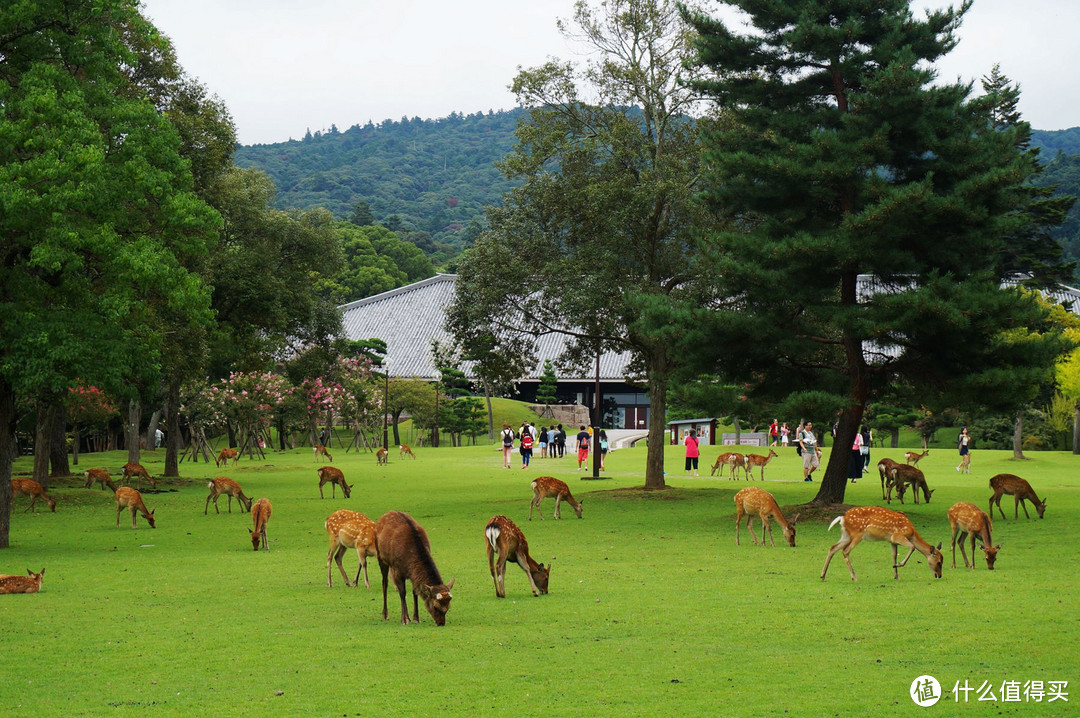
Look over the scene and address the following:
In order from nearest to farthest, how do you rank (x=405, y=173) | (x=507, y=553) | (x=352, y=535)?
1. (x=507, y=553)
2. (x=352, y=535)
3. (x=405, y=173)

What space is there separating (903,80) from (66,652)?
17.3 metres

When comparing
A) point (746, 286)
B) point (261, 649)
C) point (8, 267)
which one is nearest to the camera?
point (261, 649)

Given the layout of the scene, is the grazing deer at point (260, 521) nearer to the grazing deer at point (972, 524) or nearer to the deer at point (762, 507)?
the deer at point (762, 507)

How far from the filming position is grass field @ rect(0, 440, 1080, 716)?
7.66m

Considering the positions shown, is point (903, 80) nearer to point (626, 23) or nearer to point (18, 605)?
point (626, 23)

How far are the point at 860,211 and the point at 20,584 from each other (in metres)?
16.6

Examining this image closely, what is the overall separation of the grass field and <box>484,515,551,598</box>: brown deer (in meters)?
0.21

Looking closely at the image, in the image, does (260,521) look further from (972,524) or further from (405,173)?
(405,173)

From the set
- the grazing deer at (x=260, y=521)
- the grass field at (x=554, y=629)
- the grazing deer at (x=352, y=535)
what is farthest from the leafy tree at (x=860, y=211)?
the grazing deer at (x=352, y=535)

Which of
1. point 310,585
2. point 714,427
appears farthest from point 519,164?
point 714,427

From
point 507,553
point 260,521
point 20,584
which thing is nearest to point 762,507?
point 507,553

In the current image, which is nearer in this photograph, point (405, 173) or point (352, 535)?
point (352, 535)

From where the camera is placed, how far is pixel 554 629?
1020cm

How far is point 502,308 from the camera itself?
27875mm
